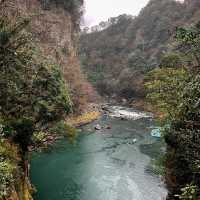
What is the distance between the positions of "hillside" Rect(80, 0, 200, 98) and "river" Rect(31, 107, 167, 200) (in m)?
60.9

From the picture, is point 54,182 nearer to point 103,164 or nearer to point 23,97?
point 103,164

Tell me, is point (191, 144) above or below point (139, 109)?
above

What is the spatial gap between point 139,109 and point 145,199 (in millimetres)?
73304

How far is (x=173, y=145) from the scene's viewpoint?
32219mm

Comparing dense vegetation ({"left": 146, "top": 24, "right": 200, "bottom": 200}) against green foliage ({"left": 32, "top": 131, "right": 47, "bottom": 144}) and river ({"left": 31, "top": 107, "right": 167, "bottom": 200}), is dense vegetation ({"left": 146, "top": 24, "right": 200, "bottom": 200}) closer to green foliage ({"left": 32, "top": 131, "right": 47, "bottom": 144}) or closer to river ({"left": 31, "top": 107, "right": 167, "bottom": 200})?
river ({"left": 31, "top": 107, "right": 167, "bottom": 200})

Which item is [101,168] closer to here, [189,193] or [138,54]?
[189,193]

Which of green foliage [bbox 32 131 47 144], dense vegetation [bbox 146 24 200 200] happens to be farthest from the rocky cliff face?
dense vegetation [bbox 146 24 200 200]

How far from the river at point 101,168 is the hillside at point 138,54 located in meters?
60.9

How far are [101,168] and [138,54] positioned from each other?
112707mm

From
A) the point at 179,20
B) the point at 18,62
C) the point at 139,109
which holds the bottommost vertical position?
the point at 139,109

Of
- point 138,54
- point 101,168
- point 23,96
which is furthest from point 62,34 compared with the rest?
point 138,54

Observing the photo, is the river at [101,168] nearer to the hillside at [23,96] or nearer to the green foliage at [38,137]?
the green foliage at [38,137]

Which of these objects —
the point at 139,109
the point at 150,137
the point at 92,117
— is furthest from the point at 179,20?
the point at 150,137

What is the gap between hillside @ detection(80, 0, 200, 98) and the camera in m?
141
